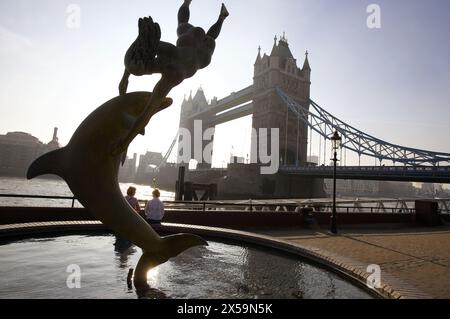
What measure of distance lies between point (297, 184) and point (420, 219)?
2932cm

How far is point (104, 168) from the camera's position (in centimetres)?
320

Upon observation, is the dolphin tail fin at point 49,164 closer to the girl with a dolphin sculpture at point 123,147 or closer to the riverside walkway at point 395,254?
the girl with a dolphin sculpture at point 123,147

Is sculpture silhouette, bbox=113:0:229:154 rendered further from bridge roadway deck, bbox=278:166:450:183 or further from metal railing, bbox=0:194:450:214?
bridge roadway deck, bbox=278:166:450:183

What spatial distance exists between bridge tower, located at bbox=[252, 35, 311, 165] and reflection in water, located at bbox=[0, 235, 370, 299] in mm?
41552

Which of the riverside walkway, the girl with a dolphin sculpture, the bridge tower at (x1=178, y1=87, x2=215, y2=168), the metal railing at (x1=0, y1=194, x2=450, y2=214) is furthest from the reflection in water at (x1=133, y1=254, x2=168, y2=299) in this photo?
the bridge tower at (x1=178, y1=87, x2=215, y2=168)

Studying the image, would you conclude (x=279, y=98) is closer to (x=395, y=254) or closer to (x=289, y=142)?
(x=289, y=142)

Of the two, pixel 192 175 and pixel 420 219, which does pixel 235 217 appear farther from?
pixel 192 175

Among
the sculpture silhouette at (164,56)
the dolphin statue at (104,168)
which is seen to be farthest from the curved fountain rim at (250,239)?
the sculpture silhouette at (164,56)

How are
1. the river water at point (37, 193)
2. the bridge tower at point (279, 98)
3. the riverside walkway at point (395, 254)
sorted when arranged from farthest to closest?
the bridge tower at point (279, 98) → the river water at point (37, 193) → the riverside walkway at point (395, 254)

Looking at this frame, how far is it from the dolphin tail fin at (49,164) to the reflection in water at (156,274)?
1.20m

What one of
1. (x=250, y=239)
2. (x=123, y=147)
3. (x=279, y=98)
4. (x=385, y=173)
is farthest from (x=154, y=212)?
(x=279, y=98)

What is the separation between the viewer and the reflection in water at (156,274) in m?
3.21
